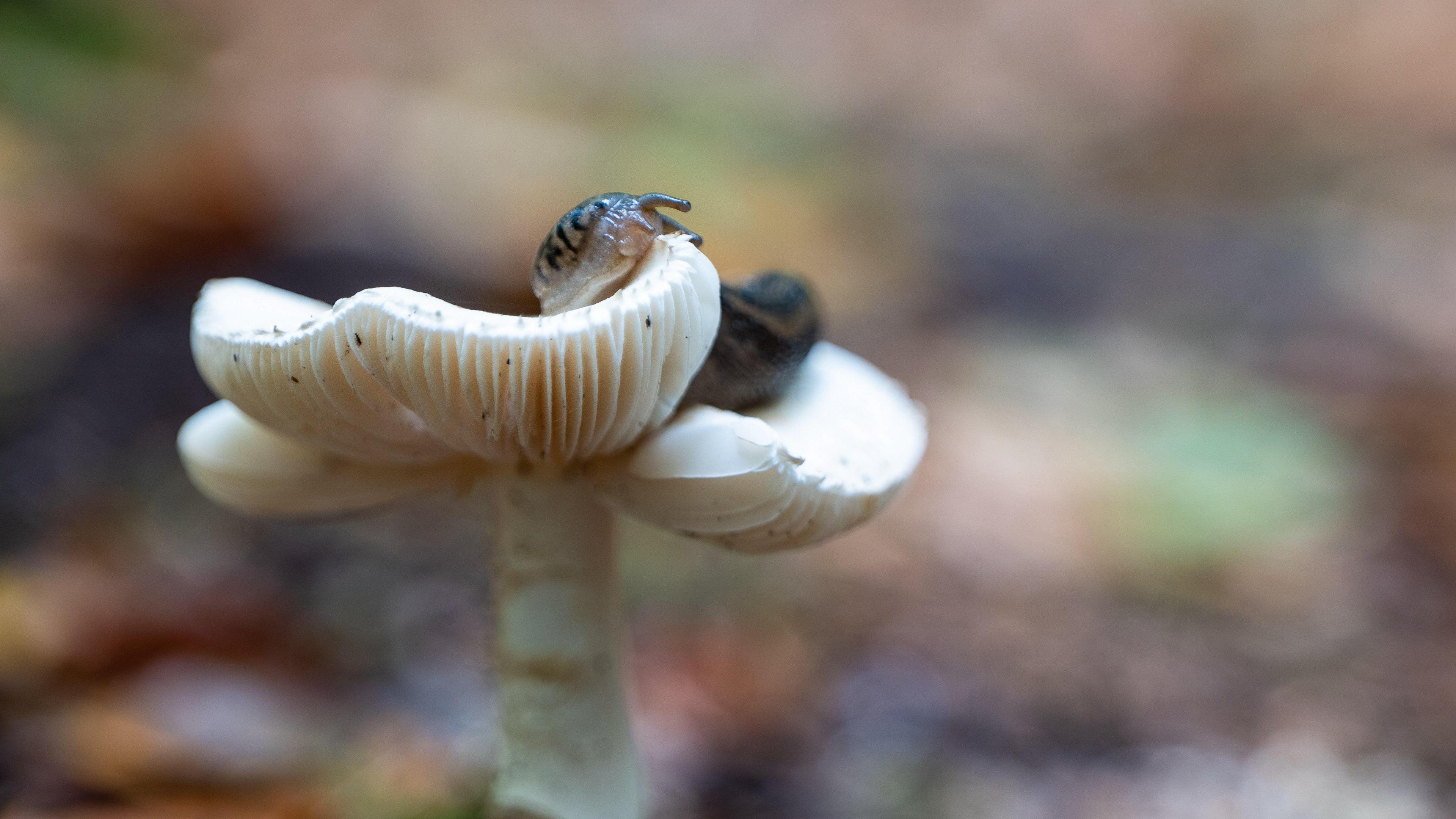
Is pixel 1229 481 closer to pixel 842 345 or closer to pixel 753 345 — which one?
pixel 842 345

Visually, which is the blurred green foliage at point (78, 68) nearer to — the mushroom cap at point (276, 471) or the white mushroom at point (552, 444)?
the mushroom cap at point (276, 471)

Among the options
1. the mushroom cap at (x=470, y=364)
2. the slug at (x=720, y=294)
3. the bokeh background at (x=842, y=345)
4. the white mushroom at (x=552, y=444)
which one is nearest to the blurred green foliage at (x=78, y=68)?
the bokeh background at (x=842, y=345)

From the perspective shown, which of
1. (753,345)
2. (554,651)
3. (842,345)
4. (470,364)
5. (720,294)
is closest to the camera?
(470,364)

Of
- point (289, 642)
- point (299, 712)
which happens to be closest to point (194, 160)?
point (289, 642)

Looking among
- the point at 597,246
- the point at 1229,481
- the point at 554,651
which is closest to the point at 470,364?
the point at 597,246

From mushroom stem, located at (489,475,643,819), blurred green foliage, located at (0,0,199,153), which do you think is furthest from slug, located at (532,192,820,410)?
blurred green foliage, located at (0,0,199,153)

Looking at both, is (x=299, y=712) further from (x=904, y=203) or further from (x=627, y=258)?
(x=904, y=203)

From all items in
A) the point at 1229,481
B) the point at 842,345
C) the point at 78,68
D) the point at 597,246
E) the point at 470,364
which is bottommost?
the point at 470,364
